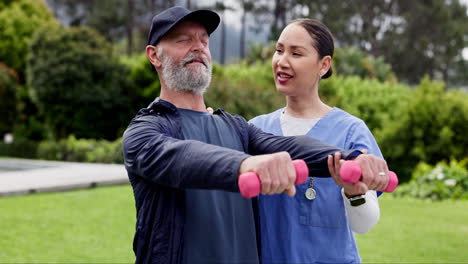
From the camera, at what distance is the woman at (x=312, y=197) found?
6.96ft

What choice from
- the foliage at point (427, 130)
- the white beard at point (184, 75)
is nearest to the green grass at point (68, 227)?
the white beard at point (184, 75)

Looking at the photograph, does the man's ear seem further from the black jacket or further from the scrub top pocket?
the scrub top pocket

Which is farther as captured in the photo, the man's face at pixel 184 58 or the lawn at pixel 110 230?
the lawn at pixel 110 230

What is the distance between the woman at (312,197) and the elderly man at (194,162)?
0.21 metres

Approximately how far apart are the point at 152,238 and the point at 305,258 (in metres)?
0.67

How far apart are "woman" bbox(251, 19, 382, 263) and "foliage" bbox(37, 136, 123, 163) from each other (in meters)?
15.6

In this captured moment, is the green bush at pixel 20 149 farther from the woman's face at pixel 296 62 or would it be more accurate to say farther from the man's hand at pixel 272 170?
the man's hand at pixel 272 170

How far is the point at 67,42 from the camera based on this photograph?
2127cm

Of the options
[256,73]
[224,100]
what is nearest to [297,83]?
[224,100]

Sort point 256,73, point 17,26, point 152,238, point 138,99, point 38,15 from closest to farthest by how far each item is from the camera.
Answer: point 152,238, point 256,73, point 138,99, point 17,26, point 38,15

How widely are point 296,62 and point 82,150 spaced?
17757 millimetres

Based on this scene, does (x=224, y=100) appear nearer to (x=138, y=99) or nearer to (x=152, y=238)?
(x=138, y=99)

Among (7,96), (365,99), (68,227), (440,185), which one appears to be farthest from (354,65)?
(68,227)

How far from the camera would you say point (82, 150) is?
19141 millimetres
